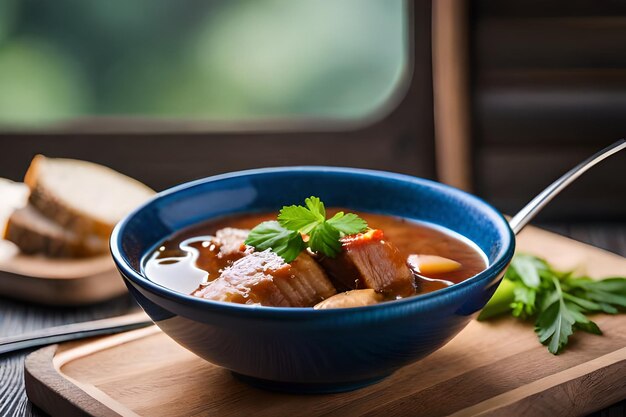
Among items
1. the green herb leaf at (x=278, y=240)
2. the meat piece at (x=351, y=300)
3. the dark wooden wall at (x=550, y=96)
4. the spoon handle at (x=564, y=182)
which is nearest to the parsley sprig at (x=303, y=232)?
the green herb leaf at (x=278, y=240)

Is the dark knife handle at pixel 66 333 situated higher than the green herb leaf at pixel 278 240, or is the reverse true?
the green herb leaf at pixel 278 240

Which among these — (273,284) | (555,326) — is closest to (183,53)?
(555,326)

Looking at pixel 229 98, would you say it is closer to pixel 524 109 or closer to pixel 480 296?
pixel 524 109

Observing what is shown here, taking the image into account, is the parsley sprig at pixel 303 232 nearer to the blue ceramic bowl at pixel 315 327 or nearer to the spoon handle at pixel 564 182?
the blue ceramic bowl at pixel 315 327

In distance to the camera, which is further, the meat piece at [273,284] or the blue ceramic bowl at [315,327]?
the meat piece at [273,284]

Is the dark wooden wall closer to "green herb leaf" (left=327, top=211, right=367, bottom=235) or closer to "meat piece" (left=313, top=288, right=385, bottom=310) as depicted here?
"green herb leaf" (left=327, top=211, right=367, bottom=235)
